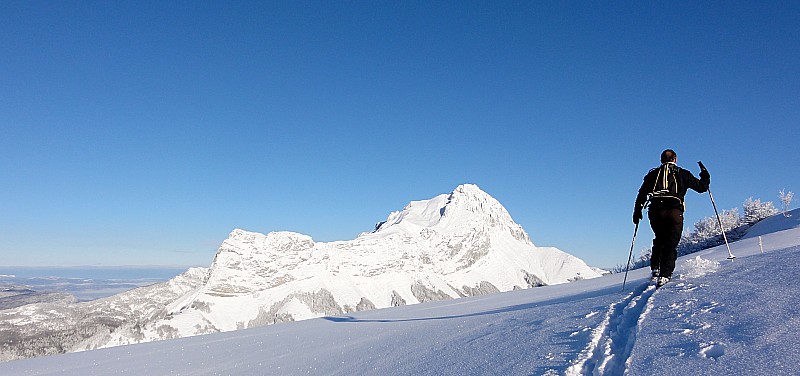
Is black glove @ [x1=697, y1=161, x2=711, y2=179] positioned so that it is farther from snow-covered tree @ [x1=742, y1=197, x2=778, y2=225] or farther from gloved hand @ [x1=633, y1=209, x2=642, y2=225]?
snow-covered tree @ [x1=742, y1=197, x2=778, y2=225]

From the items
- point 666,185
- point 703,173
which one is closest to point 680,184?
point 666,185

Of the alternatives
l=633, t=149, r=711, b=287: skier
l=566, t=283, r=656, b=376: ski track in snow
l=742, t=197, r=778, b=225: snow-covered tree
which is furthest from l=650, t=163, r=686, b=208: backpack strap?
l=742, t=197, r=778, b=225: snow-covered tree

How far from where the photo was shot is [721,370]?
147 inches

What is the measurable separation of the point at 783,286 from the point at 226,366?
1034 cm

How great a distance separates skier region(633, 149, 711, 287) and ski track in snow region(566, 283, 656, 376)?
173 cm

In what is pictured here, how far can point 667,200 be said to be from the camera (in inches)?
368

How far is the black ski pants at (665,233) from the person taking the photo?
898cm

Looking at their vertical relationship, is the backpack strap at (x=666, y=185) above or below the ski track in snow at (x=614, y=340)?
above

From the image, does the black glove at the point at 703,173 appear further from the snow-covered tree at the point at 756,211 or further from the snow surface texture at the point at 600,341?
the snow-covered tree at the point at 756,211

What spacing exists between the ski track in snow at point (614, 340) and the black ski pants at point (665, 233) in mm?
1453

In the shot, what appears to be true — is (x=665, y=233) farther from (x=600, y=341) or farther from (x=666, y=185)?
(x=600, y=341)

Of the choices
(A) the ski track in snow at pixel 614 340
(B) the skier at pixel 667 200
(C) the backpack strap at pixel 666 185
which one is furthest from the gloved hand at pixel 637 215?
(A) the ski track in snow at pixel 614 340

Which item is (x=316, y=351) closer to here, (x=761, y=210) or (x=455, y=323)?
(x=455, y=323)

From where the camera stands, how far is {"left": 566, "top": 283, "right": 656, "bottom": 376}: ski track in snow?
4652 millimetres
